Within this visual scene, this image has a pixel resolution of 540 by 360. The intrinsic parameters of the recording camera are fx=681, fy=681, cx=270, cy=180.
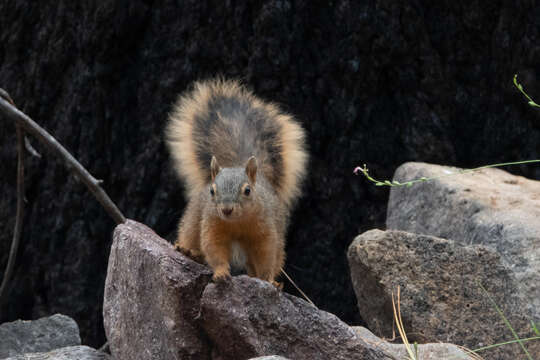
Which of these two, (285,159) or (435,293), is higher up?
(285,159)

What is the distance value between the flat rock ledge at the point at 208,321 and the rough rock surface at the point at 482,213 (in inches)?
41.8

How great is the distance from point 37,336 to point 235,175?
4.29ft

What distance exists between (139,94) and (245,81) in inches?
28.7

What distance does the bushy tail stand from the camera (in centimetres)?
335

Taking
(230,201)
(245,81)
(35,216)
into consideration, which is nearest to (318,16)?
(245,81)

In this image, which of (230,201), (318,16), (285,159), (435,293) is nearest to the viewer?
(230,201)

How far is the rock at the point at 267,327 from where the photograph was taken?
2.41 m

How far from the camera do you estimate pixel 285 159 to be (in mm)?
3471

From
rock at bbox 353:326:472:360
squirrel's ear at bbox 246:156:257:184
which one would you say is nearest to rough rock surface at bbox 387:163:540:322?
rock at bbox 353:326:472:360

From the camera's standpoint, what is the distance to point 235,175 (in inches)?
109

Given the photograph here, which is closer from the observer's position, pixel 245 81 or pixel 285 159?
pixel 285 159

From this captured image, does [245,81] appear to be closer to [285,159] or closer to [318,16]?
[318,16]

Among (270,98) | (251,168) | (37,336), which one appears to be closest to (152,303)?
(251,168)

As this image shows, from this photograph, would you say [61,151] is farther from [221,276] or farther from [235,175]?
[221,276]
